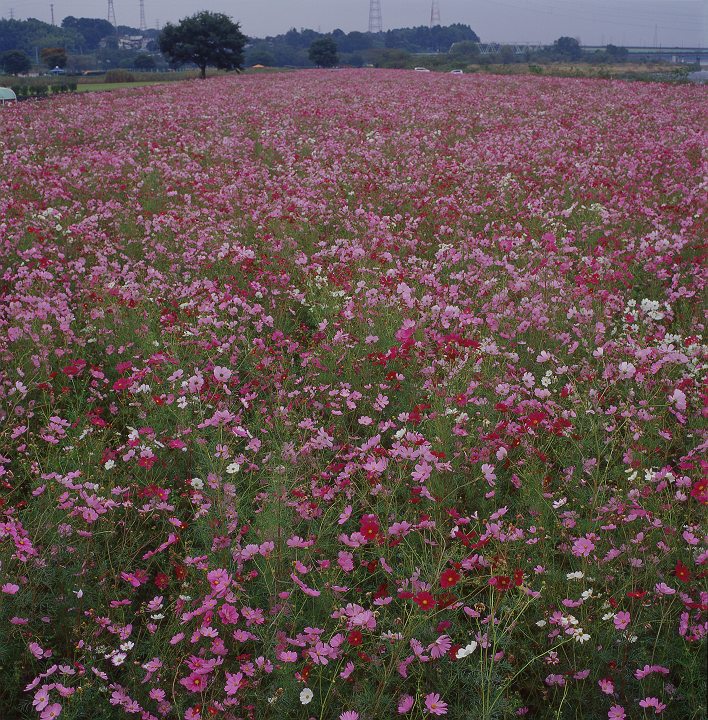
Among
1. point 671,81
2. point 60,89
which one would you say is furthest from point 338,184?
point 60,89

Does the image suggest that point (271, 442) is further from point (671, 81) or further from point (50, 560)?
point (671, 81)

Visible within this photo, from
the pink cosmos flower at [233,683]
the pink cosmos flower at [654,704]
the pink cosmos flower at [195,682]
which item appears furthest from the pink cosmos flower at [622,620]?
the pink cosmos flower at [195,682]

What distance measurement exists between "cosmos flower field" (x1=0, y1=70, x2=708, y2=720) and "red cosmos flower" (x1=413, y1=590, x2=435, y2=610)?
0.01m

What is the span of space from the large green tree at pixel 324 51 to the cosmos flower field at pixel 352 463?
234 ft

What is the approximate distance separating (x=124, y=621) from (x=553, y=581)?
1824 mm

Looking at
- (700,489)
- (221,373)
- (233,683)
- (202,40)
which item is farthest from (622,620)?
(202,40)

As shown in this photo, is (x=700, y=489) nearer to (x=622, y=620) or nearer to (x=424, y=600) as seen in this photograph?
(x=622, y=620)

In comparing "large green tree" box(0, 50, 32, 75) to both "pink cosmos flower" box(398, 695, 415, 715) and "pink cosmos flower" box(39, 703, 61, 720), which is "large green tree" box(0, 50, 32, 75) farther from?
"pink cosmos flower" box(398, 695, 415, 715)

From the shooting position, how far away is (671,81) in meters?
32.0

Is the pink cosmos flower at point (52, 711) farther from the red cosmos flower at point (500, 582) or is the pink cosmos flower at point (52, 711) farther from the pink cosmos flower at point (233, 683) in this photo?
the red cosmos flower at point (500, 582)

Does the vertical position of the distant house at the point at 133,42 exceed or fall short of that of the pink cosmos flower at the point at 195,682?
it exceeds it

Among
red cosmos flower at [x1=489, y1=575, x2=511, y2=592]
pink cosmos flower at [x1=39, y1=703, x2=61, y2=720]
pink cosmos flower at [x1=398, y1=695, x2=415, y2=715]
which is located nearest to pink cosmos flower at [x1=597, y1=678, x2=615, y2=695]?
red cosmos flower at [x1=489, y1=575, x2=511, y2=592]

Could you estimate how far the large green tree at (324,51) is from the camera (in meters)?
72.6

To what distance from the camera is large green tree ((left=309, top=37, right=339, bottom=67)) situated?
7262cm
